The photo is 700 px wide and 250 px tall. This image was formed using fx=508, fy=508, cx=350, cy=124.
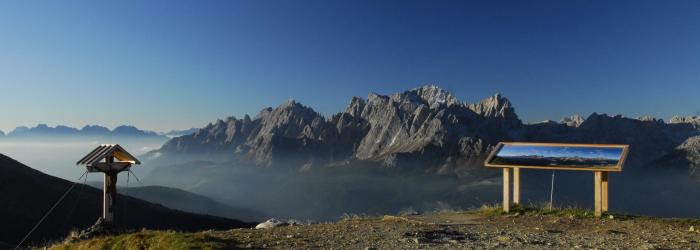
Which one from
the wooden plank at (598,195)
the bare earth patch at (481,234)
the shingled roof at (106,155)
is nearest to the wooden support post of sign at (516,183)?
the bare earth patch at (481,234)

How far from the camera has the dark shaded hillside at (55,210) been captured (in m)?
108

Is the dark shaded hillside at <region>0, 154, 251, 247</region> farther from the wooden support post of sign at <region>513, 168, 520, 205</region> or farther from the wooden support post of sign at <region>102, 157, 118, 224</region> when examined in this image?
the wooden support post of sign at <region>513, 168, 520, 205</region>

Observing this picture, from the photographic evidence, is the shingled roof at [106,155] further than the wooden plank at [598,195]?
No

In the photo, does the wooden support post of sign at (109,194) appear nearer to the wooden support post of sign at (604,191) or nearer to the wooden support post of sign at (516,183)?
the wooden support post of sign at (516,183)

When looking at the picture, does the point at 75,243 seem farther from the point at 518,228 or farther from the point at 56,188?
the point at 56,188

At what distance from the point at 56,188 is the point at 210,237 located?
137m

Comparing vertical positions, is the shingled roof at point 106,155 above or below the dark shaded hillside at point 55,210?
above

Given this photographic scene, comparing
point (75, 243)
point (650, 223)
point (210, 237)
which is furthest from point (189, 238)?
point (650, 223)

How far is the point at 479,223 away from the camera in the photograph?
2609 centimetres

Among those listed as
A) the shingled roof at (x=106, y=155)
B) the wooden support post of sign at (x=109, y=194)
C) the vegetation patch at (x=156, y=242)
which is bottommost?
the vegetation patch at (x=156, y=242)

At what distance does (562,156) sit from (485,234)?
398 inches

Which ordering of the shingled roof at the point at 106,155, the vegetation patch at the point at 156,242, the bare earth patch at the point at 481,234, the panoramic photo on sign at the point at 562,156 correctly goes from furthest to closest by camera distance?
1. the panoramic photo on sign at the point at 562,156
2. the shingled roof at the point at 106,155
3. the bare earth patch at the point at 481,234
4. the vegetation patch at the point at 156,242

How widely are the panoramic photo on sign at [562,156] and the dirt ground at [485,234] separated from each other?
2.98m

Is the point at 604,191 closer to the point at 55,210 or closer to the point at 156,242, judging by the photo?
the point at 156,242
